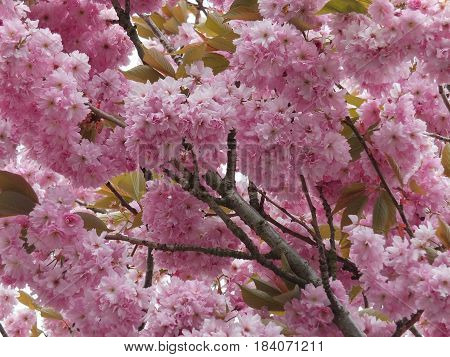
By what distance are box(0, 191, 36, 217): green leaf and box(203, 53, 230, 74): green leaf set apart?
1.01 m

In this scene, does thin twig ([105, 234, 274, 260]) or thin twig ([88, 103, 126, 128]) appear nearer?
thin twig ([105, 234, 274, 260])

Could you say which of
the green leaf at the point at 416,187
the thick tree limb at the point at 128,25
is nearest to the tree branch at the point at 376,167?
the green leaf at the point at 416,187

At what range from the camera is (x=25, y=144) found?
2.65 meters

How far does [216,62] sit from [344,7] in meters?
0.69

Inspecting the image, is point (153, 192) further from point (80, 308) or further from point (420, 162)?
point (420, 162)

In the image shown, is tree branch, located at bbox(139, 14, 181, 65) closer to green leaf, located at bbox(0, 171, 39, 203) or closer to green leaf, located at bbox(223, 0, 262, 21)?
green leaf, located at bbox(223, 0, 262, 21)

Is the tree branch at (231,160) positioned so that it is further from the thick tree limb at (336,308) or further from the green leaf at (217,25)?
the green leaf at (217,25)

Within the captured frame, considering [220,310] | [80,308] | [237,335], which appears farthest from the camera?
[80,308]

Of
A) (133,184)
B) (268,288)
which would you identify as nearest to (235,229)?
(268,288)

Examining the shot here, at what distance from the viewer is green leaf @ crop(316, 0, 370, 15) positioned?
2.46 meters

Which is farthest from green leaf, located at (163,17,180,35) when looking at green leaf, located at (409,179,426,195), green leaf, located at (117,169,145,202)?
green leaf, located at (409,179,426,195)

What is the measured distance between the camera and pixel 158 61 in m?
2.73

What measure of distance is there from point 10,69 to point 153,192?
766 millimetres
